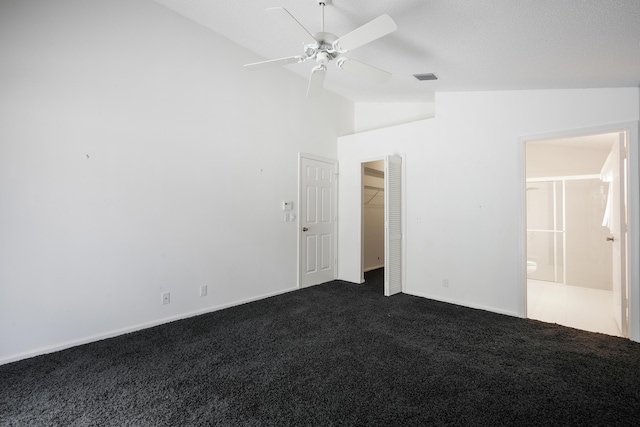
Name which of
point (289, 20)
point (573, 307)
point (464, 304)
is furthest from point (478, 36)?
point (573, 307)

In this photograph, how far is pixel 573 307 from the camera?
3883mm

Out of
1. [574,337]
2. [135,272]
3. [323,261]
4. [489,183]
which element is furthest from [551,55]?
[135,272]

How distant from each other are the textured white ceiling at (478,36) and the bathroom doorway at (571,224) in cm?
197

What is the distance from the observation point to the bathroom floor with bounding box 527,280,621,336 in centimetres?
329

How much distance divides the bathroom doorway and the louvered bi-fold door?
67.7 inches

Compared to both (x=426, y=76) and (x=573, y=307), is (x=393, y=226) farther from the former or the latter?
(x=573, y=307)

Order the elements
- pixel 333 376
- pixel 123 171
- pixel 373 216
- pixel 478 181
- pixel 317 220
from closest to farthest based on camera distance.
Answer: pixel 333 376 → pixel 123 171 → pixel 478 181 → pixel 317 220 → pixel 373 216

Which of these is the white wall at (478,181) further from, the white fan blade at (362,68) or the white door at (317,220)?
the white fan blade at (362,68)

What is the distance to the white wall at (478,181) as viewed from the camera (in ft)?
10.2

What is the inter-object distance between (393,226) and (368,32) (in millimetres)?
2729

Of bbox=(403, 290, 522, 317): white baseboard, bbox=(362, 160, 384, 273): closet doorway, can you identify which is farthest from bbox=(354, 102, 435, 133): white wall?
bbox=(403, 290, 522, 317): white baseboard

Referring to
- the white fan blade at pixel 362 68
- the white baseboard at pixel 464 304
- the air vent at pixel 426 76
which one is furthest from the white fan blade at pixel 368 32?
the white baseboard at pixel 464 304

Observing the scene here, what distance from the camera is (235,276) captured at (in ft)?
12.4

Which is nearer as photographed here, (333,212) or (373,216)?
(333,212)
